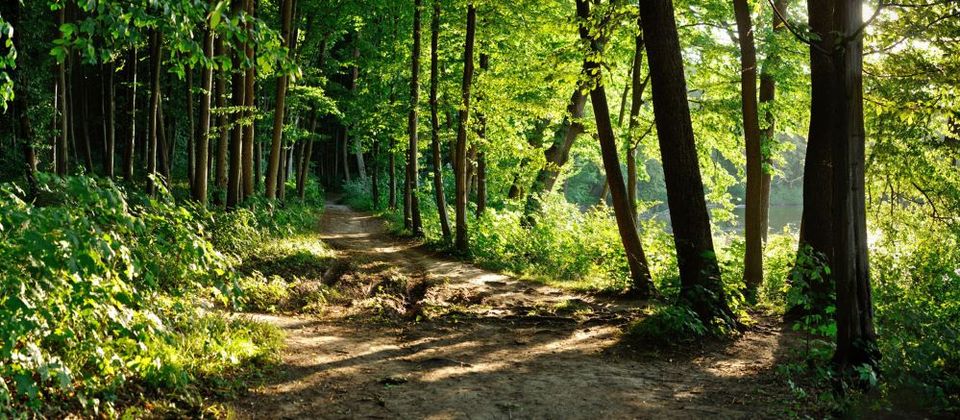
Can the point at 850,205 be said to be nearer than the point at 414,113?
Yes

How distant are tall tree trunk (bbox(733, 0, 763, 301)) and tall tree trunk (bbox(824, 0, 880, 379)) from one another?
14.0 feet

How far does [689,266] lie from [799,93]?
23.3 feet

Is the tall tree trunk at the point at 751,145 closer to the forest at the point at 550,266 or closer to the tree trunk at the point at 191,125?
the forest at the point at 550,266

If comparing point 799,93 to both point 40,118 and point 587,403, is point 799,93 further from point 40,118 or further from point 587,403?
point 40,118

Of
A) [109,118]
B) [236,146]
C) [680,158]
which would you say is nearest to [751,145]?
[680,158]

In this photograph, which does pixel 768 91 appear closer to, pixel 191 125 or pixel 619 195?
pixel 619 195

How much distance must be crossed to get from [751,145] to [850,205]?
5.35m

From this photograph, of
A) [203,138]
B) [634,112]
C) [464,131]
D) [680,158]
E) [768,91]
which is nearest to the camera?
[680,158]

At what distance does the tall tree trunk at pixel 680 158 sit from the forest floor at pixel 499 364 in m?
0.82

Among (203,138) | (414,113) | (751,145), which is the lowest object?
(751,145)

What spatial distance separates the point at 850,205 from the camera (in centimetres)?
507

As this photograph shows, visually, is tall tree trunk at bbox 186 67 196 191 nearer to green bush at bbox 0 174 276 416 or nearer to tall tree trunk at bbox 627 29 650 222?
tall tree trunk at bbox 627 29 650 222

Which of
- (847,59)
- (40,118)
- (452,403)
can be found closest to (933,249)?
(847,59)

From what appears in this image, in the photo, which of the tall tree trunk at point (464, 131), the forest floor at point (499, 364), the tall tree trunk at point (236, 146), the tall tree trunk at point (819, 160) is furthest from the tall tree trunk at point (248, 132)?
the tall tree trunk at point (819, 160)
